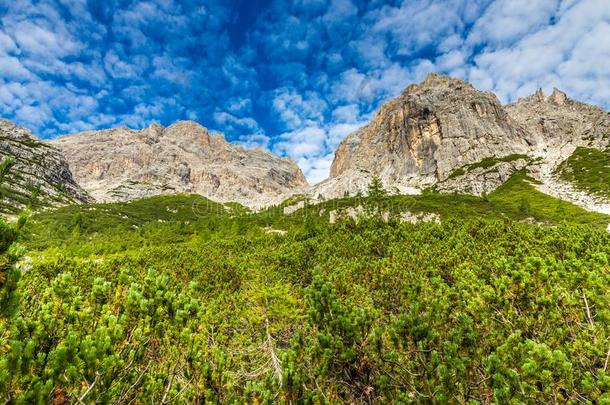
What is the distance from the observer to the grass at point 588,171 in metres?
122

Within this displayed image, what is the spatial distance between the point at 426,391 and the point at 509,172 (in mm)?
191051

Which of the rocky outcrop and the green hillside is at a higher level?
the rocky outcrop

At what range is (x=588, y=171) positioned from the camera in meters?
142

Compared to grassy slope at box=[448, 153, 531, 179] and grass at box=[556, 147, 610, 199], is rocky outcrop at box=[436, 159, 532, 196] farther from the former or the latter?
grass at box=[556, 147, 610, 199]

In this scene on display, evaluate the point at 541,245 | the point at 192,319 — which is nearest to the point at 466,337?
the point at 192,319

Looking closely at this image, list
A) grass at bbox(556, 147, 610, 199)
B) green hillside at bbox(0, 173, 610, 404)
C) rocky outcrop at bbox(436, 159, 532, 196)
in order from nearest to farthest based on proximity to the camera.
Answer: green hillside at bbox(0, 173, 610, 404)
grass at bbox(556, 147, 610, 199)
rocky outcrop at bbox(436, 159, 532, 196)

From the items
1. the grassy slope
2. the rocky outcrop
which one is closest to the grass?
the rocky outcrop


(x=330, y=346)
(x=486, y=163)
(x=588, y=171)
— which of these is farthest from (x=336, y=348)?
(x=486, y=163)

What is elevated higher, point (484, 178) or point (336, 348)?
point (484, 178)

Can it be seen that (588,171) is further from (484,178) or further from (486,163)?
(486,163)

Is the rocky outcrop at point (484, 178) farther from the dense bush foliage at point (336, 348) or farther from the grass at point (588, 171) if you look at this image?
the dense bush foliage at point (336, 348)

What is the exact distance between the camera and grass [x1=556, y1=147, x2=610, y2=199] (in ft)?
399

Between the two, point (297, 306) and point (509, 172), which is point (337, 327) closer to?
point (297, 306)

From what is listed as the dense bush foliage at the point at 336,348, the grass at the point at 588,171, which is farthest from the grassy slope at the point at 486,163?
the dense bush foliage at the point at 336,348
